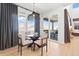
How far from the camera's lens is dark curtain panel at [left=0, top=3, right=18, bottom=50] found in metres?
2.92

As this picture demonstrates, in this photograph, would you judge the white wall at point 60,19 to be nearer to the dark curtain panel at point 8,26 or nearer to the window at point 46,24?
the window at point 46,24

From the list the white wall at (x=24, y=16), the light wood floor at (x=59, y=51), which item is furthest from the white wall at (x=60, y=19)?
the white wall at (x=24, y=16)

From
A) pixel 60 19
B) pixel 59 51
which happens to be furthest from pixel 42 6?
pixel 59 51

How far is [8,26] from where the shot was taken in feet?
10.2

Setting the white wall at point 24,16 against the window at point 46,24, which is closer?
the white wall at point 24,16

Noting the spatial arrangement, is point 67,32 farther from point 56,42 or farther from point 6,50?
point 6,50

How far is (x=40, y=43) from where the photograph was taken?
116 inches

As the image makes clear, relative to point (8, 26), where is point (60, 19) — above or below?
above

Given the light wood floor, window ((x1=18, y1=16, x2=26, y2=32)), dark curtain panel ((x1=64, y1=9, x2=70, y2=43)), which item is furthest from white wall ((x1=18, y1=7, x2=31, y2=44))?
dark curtain panel ((x1=64, y1=9, x2=70, y2=43))

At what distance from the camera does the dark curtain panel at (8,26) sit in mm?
2924

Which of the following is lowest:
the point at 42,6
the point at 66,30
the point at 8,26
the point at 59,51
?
the point at 59,51

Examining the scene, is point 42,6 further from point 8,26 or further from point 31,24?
point 8,26

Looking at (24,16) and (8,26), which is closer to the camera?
(24,16)

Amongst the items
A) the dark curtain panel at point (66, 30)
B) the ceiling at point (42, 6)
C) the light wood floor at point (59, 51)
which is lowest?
the light wood floor at point (59, 51)
